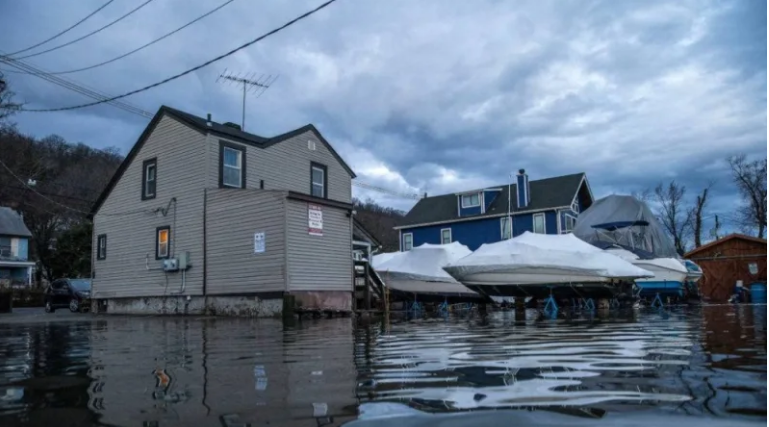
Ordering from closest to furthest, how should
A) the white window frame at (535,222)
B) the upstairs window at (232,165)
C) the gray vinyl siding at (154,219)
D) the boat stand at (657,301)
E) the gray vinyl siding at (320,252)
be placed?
1. the gray vinyl siding at (320,252)
2. the gray vinyl siding at (154,219)
3. the upstairs window at (232,165)
4. the boat stand at (657,301)
5. the white window frame at (535,222)

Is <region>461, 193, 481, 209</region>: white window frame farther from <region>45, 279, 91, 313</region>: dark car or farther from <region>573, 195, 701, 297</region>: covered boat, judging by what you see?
<region>45, 279, 91, 313</region>: dark car

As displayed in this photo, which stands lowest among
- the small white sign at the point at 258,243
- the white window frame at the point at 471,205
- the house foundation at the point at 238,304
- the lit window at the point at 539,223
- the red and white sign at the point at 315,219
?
the house foundation at the point at 238,304

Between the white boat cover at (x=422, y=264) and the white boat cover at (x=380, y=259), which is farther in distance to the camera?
the white boat cover at (x=380, y=259)

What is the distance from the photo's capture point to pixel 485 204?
39906 millimetres

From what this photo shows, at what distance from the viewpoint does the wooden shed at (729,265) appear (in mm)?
30172

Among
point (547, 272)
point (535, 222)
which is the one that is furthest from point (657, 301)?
point (535, 222)

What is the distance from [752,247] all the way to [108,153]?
43.6m

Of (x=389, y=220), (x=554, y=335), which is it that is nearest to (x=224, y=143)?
(x=554, y=335)

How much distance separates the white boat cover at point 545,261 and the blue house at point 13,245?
44.2 meters

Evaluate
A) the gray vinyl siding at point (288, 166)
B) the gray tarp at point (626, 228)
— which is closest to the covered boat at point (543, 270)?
the gray vinyl siding at point (288, 166)

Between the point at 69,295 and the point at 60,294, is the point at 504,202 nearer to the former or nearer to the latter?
the point at 69,295

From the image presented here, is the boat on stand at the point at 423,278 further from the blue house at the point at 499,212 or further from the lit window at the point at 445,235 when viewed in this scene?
the lit window at the point at 445,235

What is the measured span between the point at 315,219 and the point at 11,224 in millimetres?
43088

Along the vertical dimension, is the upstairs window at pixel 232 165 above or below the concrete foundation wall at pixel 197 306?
above
